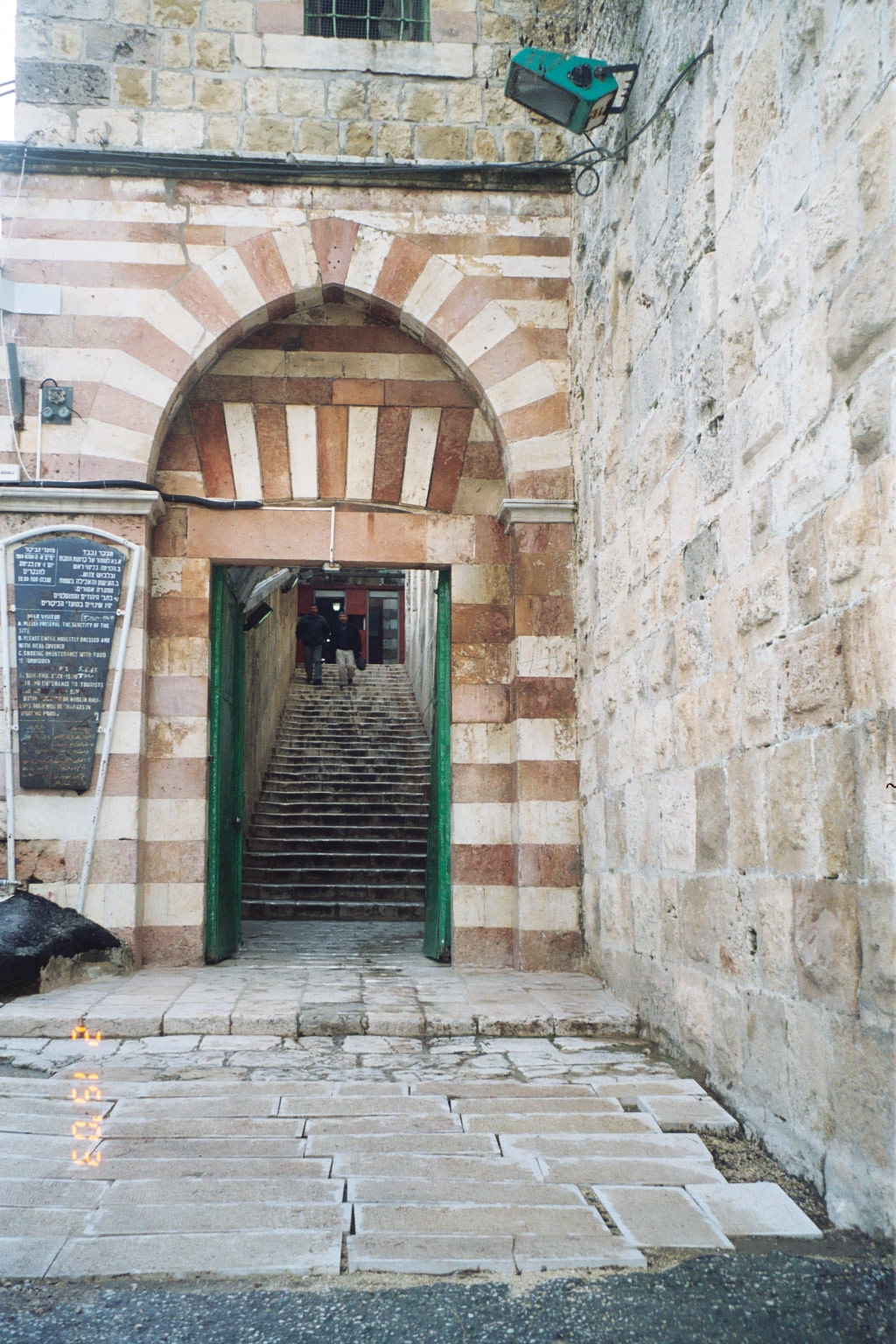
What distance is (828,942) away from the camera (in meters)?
2.41

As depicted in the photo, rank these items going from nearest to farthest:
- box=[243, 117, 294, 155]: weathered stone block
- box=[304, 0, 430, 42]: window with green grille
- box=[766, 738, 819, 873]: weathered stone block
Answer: box=[766, 738, 819, 873]: weathered stone block, box=[243, 117, 294, 155]: weathered stone block, box=[304, 0, 430, 42]: window with green grille

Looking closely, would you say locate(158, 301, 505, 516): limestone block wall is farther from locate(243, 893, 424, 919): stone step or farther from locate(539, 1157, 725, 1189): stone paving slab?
locate(539, 1157, 725, 1189): stone paving slab

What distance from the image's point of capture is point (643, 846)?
4.05 metres

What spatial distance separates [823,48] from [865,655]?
153 centimetres

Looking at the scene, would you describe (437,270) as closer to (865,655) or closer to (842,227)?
(842,227)

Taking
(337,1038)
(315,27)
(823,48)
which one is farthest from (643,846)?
(315,27)

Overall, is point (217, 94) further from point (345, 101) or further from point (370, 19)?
point (370, 19)

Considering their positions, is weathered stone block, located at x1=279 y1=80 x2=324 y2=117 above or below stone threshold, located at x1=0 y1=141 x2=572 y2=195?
above

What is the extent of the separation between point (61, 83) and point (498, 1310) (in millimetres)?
6149

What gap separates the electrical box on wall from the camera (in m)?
5.35

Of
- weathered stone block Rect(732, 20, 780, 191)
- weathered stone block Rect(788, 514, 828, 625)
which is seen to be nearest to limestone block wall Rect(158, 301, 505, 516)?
weathered stone block Rect(732, 20, 780, 191)

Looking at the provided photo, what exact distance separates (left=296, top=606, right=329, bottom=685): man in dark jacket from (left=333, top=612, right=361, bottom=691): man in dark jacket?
0.32 m

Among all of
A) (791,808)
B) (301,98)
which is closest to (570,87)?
(301,98)

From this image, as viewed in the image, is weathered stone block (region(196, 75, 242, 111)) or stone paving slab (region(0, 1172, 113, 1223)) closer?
stone paving slab (region(0, 1172, 113, 1223))
